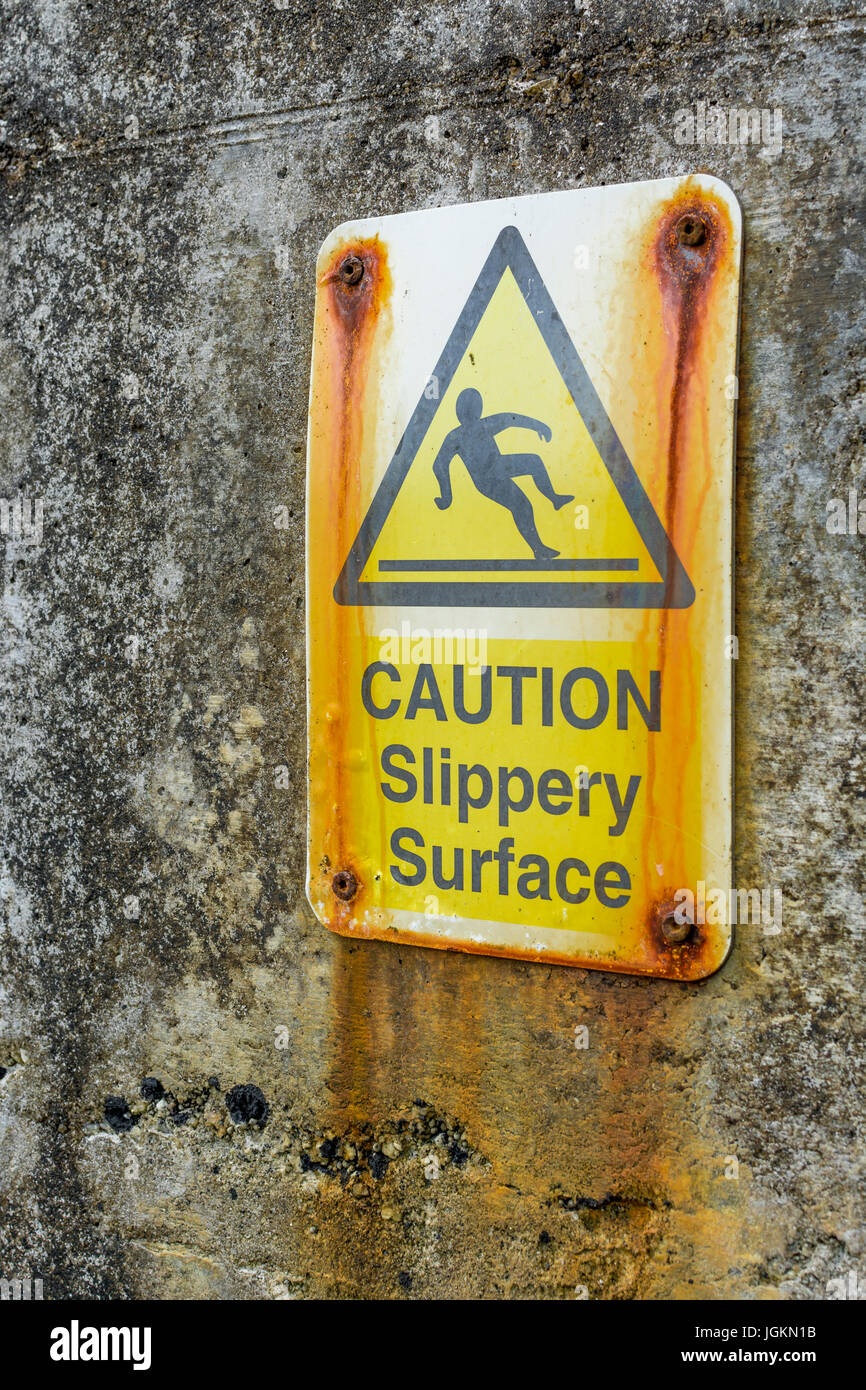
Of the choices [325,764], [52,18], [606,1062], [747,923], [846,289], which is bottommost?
[606,1062]

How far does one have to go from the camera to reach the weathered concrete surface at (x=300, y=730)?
108 centimetres

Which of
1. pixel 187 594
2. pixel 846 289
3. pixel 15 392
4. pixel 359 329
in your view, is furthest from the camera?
pixel 15 392

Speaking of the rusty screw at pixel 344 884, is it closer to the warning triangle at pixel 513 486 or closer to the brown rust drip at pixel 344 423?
the brown rust drip at pixel 344 423

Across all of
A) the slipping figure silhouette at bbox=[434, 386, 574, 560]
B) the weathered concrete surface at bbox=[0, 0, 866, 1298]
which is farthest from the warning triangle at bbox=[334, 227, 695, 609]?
the weathered concrete surface at bbox=[0, 0, 866, 1298]

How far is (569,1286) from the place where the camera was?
3.96 ft

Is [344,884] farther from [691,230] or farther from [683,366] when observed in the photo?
[691,230]

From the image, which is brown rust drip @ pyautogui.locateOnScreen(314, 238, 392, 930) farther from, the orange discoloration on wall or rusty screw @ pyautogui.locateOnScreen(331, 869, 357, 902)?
the orange discoloration on wall

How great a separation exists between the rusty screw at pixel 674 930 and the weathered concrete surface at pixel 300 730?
0.22 feet

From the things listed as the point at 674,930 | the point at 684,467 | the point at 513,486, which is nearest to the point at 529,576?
the point at 513,486

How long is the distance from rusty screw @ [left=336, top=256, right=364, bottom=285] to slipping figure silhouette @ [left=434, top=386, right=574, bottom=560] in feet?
0.78

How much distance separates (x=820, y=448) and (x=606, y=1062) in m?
0.80

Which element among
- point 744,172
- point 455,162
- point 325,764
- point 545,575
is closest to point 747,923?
point 545,575

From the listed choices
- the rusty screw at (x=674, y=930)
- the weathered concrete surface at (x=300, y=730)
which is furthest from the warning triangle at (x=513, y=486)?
the rusty screw at (x=674, y=930)

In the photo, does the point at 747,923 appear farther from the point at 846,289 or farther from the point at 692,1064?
→ the point at 846,289
